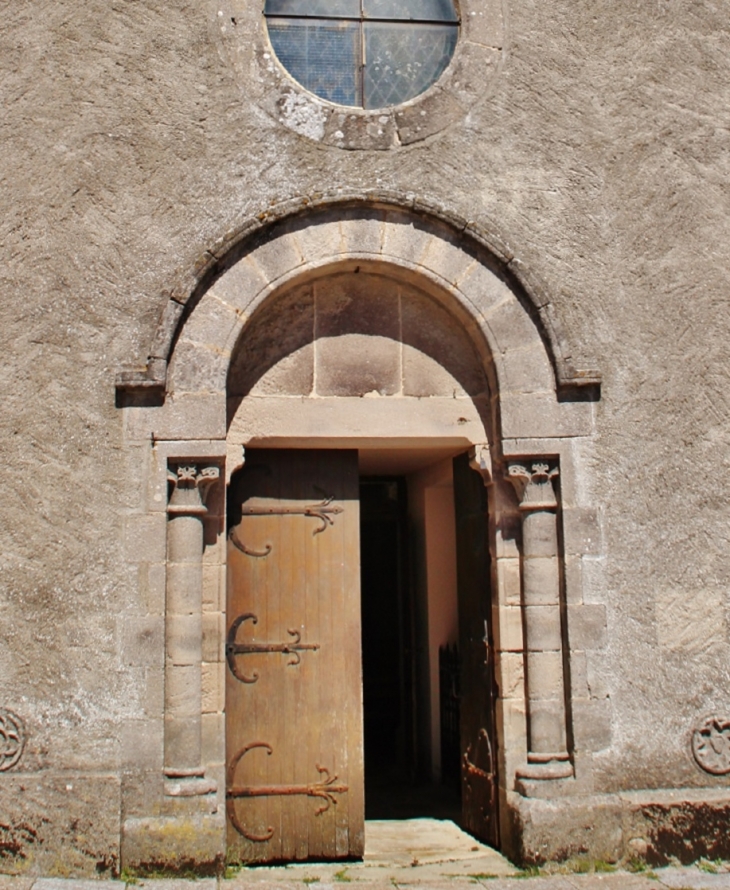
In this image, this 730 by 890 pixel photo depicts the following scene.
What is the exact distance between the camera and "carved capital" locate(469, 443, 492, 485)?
518cm

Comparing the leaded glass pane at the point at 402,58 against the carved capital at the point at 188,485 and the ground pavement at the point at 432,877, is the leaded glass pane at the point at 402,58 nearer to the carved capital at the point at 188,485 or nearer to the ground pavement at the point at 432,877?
the carved capital at the point at 188,485

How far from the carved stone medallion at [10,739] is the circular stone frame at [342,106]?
340 cm

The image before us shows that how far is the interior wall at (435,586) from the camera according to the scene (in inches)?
262

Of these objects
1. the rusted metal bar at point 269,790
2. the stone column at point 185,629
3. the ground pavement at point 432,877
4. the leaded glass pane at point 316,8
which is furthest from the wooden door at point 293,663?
the leaded glass pane at point 316,8

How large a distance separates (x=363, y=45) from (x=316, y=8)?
0.35m

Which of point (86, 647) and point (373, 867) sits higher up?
point (86, 647)

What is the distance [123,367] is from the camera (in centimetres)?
479

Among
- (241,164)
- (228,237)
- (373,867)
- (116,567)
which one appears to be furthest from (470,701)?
(241,164)

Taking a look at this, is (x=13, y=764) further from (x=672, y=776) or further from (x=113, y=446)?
(x=672, y=776)

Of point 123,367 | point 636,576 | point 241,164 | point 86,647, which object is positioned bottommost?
point 86,647

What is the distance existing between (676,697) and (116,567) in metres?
2.97

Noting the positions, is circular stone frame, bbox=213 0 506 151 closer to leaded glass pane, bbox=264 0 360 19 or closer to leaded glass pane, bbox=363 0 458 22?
leaded glass pane, bbox=264 0 360 19

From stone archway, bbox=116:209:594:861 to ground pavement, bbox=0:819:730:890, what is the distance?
0.26 m

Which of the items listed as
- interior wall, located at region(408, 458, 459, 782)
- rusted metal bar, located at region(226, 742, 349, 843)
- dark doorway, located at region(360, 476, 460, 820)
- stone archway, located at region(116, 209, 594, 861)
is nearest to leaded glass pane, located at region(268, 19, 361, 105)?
stone archway, located at region(116, 209, 594, 861)
